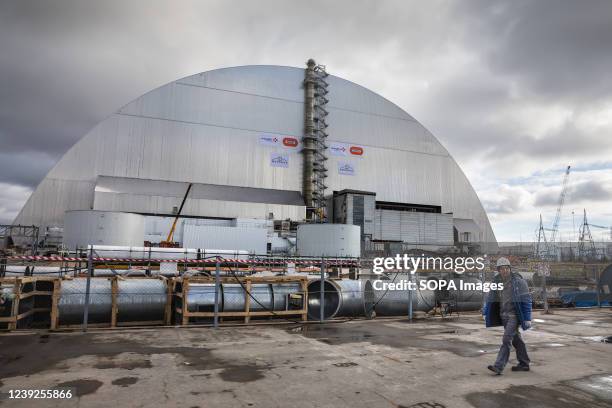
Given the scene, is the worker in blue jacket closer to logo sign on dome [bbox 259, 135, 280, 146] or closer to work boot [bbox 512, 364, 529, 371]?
work boot [bbox 512, 364, 529, 371]

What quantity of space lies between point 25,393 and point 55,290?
5.59m

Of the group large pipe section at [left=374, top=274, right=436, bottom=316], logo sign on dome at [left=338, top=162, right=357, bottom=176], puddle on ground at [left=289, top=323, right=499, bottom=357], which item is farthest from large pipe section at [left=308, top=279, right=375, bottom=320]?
logo sign on dome at [left=338, top=162, right=357, bottom=176]

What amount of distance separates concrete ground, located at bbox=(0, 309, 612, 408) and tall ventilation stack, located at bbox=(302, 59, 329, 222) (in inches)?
1191

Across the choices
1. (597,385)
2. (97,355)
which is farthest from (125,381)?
(597,385)

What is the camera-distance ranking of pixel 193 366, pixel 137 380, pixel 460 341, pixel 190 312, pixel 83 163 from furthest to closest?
pixel 83 163 → pixel 190 312 → pixel 460 341 → pixel 193 366 → pixel 137 380

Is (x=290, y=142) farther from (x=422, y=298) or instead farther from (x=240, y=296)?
(x=240, y=296)

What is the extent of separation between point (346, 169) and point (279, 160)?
733 cm

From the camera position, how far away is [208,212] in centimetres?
3512

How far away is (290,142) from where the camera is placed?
41.2 metres

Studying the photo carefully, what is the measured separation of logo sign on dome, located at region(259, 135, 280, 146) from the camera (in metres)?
40.0

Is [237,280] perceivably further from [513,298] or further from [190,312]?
[513,298]

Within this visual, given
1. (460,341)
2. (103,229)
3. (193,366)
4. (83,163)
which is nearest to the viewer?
(193,366)

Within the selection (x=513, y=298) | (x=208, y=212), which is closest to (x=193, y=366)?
(x=513, y=298)

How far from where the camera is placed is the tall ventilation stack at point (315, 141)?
4031cm
